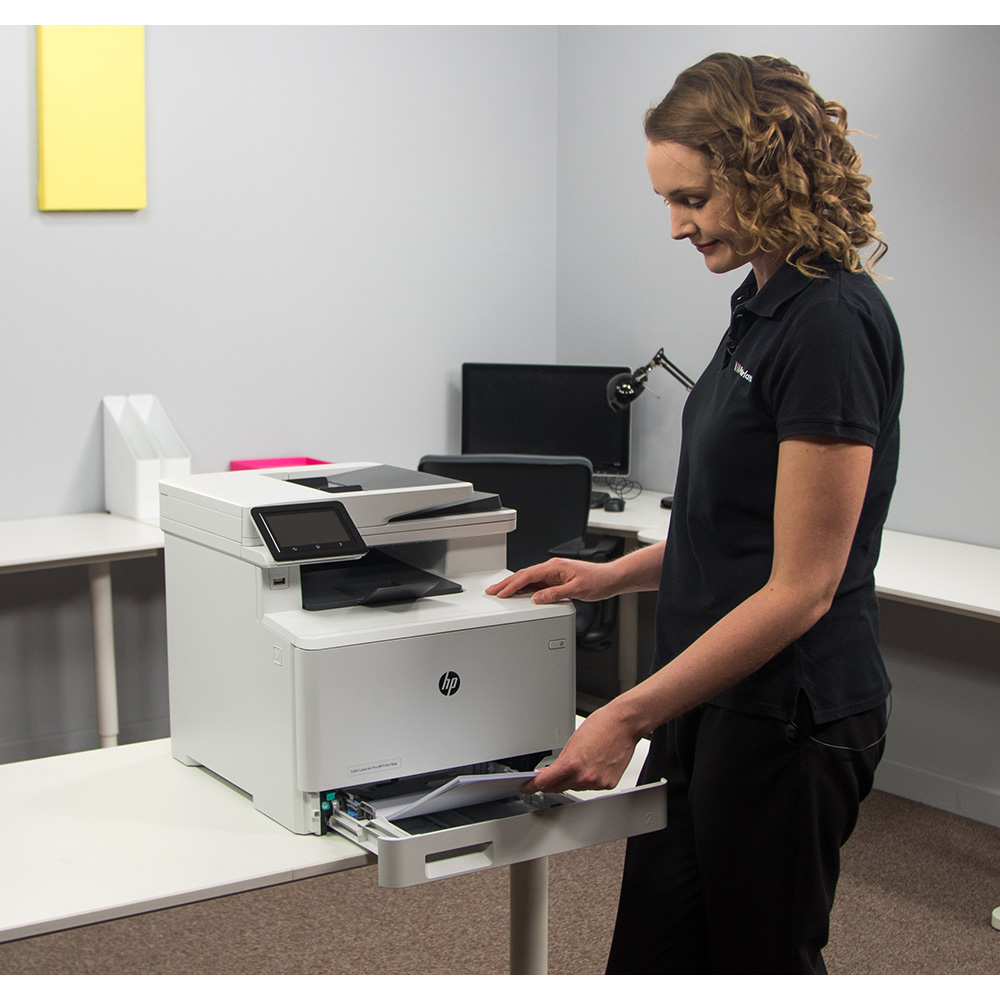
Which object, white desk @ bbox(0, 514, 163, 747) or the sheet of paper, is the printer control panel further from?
white desk @ bbox(0, 514, 163, 747)

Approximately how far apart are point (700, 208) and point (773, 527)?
1.23 feet

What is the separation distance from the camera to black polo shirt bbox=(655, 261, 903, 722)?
47.8 inches

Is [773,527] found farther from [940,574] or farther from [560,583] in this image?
[940,574]

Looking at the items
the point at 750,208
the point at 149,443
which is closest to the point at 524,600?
the point at 750,208

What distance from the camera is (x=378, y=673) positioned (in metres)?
1.45

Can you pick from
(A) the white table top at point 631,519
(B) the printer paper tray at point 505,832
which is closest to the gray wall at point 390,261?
(A) the white table top at point 631,519

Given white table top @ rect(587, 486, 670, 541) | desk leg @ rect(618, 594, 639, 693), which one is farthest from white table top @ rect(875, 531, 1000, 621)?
desk leg @ rect(618, 594, 639, 693)

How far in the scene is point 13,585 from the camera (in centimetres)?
349

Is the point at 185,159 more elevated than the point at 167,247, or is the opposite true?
the point at 185,159

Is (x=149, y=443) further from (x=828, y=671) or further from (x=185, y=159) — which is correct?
(x=828, y=671)

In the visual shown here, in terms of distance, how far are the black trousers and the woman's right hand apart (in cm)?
25

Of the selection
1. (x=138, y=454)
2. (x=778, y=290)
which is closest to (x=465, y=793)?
(x=778, y=290)

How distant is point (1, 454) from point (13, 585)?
15.6 inches

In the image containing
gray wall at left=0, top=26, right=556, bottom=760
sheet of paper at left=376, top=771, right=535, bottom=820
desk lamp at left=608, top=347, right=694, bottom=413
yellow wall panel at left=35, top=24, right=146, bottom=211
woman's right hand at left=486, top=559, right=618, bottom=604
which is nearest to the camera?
sheet of paper at left=376, top=771, right=535, bottom=820
